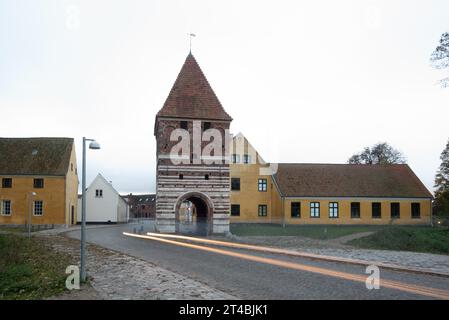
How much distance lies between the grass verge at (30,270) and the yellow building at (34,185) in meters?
19.1

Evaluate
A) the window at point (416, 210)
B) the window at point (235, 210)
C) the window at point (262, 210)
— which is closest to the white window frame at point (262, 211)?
the window at point (262, 210)

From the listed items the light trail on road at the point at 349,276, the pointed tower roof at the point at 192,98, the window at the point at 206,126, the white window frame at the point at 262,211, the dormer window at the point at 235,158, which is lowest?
the light trail on road at the point at 349,276

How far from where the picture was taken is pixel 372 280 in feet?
41.8

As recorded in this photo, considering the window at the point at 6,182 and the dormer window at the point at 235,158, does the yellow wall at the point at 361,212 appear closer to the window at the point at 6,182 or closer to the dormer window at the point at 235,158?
the dormer window at the point at 235,158

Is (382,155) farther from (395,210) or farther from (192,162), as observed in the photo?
(192,162)

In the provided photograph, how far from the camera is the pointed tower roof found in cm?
3428

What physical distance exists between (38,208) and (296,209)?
25.1 m

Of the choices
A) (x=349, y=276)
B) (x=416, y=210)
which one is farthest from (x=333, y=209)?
(x=349, y=276)

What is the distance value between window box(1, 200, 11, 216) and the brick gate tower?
1917 cm

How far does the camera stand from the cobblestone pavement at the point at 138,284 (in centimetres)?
1064

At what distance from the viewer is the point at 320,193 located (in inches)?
1785
